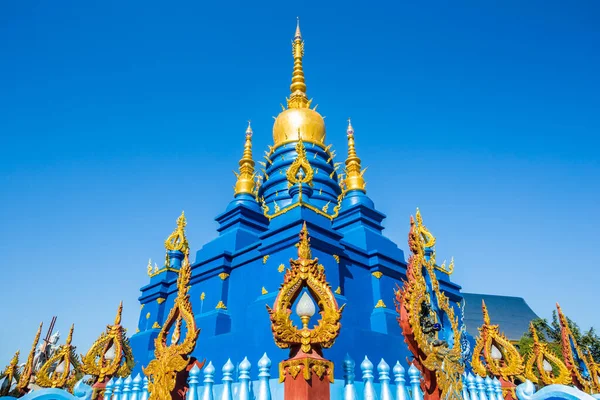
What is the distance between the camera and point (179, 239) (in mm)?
18672

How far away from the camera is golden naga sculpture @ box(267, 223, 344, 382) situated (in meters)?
5.02

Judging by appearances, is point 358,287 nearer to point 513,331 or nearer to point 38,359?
point 38,359

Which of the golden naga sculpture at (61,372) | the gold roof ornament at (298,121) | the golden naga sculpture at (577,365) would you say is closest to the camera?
the golden naga sculpture at (61,372)

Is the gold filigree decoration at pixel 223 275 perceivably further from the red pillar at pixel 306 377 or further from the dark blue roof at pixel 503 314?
the dark blue roof at pixel 503 314

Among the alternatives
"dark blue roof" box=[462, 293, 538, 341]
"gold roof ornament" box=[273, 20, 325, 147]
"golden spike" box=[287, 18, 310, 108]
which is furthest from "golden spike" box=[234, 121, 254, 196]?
"dark blue roof" box=[462, 293, 538, 341]

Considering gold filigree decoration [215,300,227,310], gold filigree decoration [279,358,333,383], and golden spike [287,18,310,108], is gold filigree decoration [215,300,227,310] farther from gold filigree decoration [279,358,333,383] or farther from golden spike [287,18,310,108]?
golden spike [287,18,310,108]

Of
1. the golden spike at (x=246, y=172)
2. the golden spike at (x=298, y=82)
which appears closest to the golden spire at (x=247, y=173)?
the golden spike at (x=246, y=172)

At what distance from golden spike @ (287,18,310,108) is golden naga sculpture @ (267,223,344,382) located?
19.2m

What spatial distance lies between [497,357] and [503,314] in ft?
141

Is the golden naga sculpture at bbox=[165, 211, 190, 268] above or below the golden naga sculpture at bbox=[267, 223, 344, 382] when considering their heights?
above

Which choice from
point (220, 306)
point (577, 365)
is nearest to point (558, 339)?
point (577, 365)

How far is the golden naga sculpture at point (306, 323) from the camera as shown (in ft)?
16.5

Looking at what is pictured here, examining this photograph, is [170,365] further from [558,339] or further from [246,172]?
[558,339]

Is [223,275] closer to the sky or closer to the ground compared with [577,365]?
closer to the sky
